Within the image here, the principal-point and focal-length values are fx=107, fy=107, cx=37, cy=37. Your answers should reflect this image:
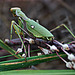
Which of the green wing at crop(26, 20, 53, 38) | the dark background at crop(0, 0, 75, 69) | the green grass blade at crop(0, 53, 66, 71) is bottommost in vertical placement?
the green grass blade at crop(0, 53, 66, 71)

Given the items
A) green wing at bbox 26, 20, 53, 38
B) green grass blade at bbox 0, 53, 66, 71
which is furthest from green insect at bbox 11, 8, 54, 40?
green grass blade at bbox 0, 53, 66, 71

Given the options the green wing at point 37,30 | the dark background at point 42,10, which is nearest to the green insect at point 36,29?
the green wing at point 37,30

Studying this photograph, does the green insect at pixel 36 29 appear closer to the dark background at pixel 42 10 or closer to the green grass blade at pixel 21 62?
the green grass blade at pixel 21 62

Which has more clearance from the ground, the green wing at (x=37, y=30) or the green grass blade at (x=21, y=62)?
the green wing at (x=37, y=30)

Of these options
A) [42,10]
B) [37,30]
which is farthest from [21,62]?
[42,10]

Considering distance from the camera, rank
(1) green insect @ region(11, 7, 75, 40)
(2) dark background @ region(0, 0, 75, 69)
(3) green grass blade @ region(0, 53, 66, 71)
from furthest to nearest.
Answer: (2) dark background @ region(0, 0, 75, 69) → (1) green insect @ region(11, 7, 75, 40) → (3) green grass blade @ region(0, 53, 66, 71)

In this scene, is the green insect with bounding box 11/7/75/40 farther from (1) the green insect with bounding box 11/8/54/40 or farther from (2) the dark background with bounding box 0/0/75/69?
(2) the dark background with bounding box 0/0/75/69

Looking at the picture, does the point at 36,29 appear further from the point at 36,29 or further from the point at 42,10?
the point at 42,10

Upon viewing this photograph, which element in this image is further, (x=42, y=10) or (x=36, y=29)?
(x=42, y=10)
